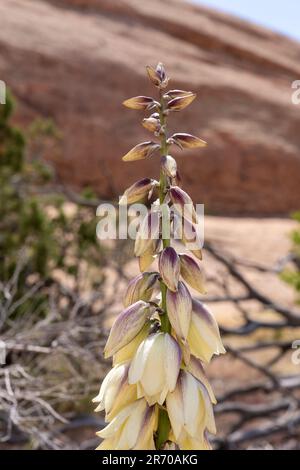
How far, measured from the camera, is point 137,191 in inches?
48.1

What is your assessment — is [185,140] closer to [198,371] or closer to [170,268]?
[170,268]

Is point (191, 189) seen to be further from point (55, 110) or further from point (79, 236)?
point (79, 236)

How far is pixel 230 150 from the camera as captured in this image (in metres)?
17.0

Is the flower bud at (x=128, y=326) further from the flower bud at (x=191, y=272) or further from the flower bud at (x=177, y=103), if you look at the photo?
the flower bud at (x=177, y=103)

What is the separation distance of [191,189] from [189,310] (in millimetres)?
15859

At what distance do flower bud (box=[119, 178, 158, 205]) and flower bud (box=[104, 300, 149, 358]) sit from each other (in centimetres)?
20

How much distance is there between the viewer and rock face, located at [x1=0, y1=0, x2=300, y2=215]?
51.9 ft

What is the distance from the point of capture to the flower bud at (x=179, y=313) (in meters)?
1.15

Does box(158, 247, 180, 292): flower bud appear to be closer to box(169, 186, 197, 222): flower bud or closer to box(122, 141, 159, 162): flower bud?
box(169, 186, 197, 222): flower bud

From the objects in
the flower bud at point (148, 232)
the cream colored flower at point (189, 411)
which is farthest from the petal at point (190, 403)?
the flower bud at point (148, 232)

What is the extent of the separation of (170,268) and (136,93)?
53.4 ft

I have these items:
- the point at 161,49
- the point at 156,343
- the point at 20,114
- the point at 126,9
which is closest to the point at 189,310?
the point at 156,343

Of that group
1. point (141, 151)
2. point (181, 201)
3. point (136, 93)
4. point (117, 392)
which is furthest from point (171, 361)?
point (136, 93)

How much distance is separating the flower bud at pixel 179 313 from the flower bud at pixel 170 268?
2 centimetres
